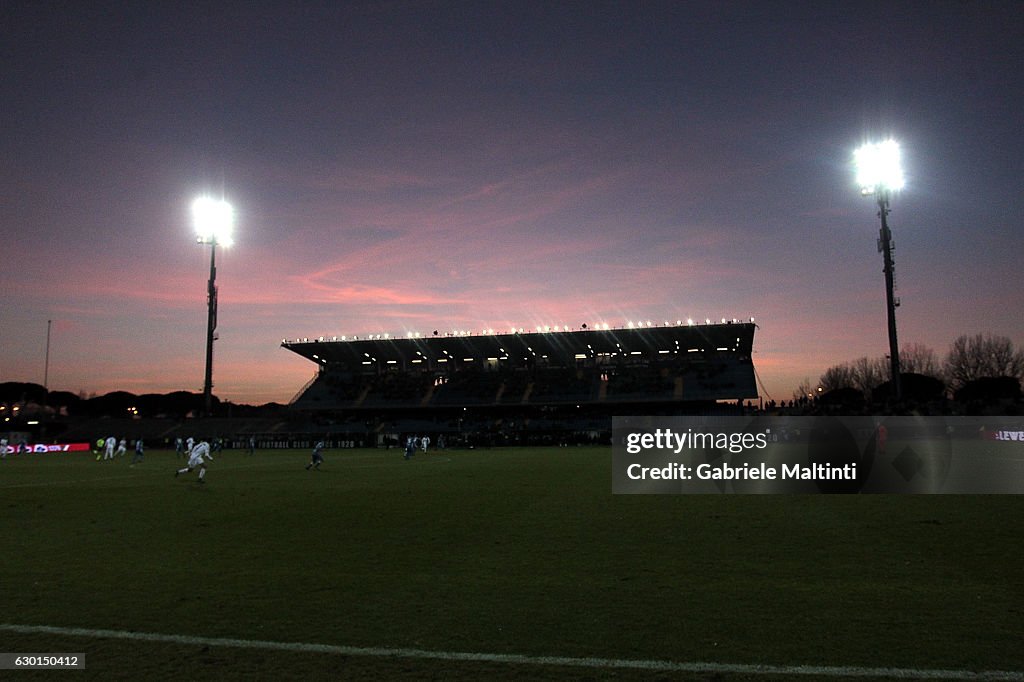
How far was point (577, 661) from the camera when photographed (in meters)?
5.49

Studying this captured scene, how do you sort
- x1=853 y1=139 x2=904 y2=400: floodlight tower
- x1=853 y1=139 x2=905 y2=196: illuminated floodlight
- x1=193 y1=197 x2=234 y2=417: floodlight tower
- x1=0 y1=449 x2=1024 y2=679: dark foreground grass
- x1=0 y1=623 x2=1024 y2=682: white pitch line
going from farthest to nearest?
x1=193 y1=197 x2=234 y2=417: floodlight tower < x1=853 y1=139 x2=905 y2=196: illuminated floodlight < x1=853 y1=139 x2=904 y2=400: floodlight tower < x1=0 y1=449 x2=1024 y2=679: dark foreground grass < x1=0 y1=623 x2=1024 y2=682: white pitch line

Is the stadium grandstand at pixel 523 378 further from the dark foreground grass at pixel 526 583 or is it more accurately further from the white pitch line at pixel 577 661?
the white pitch line at pixel 577 661

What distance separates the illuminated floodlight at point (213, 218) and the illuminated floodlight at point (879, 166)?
1952 inches

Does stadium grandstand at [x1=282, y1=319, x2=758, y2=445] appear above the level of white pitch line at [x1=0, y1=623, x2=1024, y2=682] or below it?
above

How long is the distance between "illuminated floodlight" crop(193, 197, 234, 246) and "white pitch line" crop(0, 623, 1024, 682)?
197ft

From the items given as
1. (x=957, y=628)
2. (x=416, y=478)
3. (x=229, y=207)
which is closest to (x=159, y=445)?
(x=229, y=207)

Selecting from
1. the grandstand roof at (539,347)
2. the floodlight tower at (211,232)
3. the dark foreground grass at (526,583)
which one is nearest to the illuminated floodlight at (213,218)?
the floodlight tower at (211,232)

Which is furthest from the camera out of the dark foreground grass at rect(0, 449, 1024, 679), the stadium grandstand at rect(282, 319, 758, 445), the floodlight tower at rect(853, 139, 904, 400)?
the stadium grandstand at rect(282, 319, 758, 445)

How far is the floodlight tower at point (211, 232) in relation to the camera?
6072 cm

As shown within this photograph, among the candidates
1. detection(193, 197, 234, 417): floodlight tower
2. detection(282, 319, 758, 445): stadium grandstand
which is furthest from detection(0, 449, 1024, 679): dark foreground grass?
detection(282, 319, 758, 445): stadium grandstand

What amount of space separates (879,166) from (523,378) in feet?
171

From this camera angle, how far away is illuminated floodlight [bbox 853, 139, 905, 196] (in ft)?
118

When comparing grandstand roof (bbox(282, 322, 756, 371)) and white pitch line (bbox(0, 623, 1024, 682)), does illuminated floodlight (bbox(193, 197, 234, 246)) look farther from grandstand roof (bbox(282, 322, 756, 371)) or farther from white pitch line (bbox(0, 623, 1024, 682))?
white pitch line (bbox(0, 623, 1024, 682))

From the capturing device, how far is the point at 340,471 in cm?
2998
